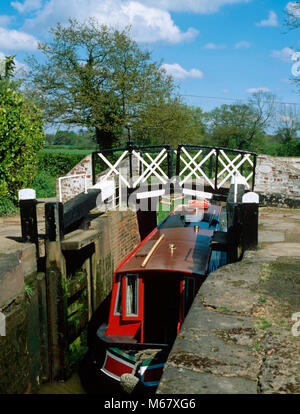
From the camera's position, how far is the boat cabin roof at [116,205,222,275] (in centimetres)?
579

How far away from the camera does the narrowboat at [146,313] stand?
5336mm

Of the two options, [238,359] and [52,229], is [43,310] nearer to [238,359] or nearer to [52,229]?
[52,229]

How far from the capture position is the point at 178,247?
6.79 metres

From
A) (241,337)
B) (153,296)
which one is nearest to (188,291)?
(153,296)

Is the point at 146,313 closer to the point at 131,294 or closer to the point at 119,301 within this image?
the point at 131,294

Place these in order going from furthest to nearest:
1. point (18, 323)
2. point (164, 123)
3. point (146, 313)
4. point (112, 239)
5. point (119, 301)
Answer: point (164, 123)
point (112, 239)
point (119, 301)
point (146, 313)
point (18, 323)

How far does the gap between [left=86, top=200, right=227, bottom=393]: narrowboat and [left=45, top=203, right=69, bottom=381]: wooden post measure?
0.60 meters

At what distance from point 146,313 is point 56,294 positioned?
1565 mm

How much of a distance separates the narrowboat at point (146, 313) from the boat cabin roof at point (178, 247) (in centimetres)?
2

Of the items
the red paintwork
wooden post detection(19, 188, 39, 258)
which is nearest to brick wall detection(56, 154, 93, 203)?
wooden post detection(19, 188, 39, 258)

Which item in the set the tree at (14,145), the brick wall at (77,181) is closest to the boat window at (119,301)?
the tree at (14,145)

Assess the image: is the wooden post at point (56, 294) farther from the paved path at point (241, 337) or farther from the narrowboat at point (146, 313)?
the paved path at point (241, 337)

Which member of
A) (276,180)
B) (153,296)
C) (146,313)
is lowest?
(146,313)
